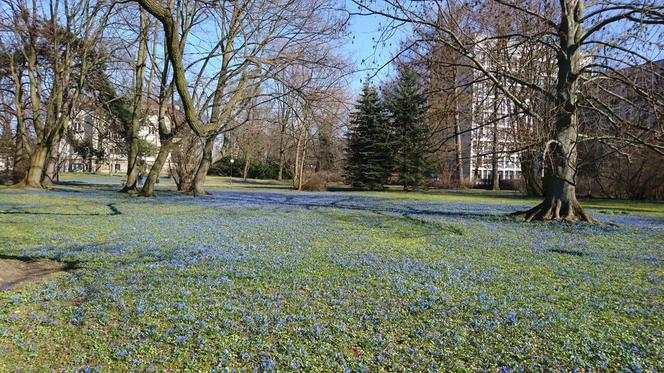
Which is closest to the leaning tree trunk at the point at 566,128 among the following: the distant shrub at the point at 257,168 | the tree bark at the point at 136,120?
the tree bark at the point at 136,120

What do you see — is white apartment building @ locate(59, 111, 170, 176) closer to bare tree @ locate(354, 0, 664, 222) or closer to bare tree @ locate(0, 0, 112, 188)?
bare tree @ locate(0, 0, 112, 188)

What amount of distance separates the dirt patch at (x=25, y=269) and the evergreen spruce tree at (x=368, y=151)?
2965cm

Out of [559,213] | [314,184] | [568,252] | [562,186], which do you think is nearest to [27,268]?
[568,252]

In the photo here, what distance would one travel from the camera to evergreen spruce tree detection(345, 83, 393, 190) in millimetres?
35094

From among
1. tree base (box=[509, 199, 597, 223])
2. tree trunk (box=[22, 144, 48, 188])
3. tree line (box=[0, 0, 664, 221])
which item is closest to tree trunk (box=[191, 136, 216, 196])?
tree line (box=[0, 0, 664, 221])

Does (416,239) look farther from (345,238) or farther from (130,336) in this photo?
(130,336)

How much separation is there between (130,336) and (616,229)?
11.5m

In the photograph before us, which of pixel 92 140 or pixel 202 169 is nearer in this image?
pixel 202 169

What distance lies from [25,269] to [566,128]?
1266cm

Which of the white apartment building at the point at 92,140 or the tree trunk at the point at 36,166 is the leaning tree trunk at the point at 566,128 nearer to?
the white apartment building at the point at 92,140

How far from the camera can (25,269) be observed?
17.2ft

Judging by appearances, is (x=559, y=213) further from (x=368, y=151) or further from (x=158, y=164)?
(x=368, y=151)

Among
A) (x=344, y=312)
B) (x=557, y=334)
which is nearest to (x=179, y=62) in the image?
(x=344, y=312)

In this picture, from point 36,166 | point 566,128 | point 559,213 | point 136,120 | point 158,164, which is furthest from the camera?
point 136,120
